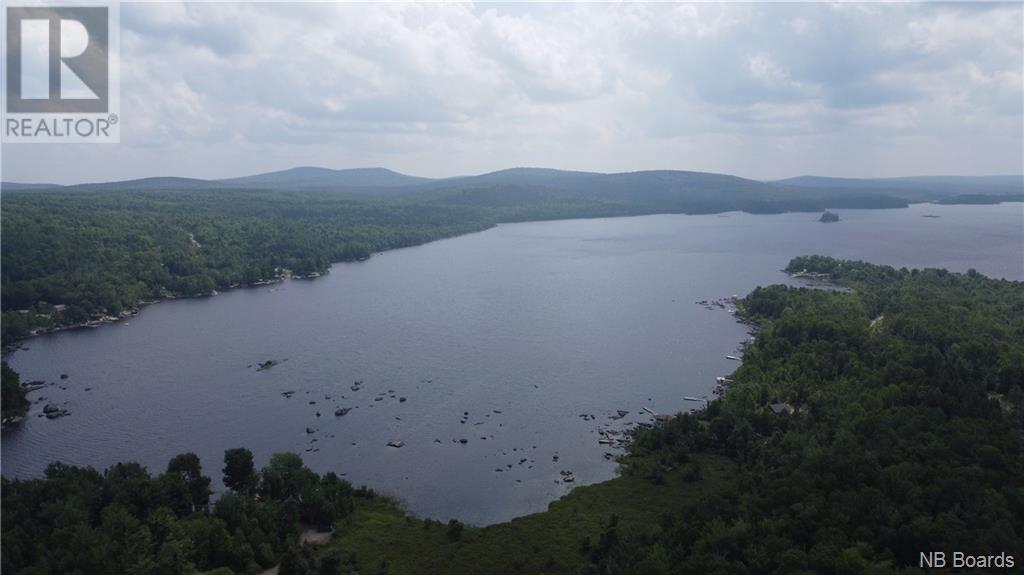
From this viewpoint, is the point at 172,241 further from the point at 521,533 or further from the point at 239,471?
the point at 521,533

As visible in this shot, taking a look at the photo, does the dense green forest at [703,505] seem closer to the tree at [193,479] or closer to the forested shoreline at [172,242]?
the tree at [193,479]

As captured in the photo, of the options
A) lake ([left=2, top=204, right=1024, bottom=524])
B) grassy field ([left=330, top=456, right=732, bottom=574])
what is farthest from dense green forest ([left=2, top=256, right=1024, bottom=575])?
lake ([left=2, top=204, right=1024, bottom=524])

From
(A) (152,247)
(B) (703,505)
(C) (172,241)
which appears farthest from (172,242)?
(B) (703,505)

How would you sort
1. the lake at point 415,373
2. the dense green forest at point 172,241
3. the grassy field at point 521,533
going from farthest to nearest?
the dense green forest at point 172,241 < the lake at point 415,373 < the grassy field at point 521,533

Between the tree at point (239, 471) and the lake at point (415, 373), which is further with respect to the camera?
the lake at point (415, 373)

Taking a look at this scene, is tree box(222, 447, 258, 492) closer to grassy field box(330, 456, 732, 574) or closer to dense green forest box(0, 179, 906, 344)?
grassy field box(330, 456, 732, 574)

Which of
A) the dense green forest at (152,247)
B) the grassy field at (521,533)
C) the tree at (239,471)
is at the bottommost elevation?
the grassy field at (521,533)

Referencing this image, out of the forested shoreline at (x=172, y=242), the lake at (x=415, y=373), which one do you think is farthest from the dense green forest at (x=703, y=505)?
the forested shoreline at (x=172, y=242)
